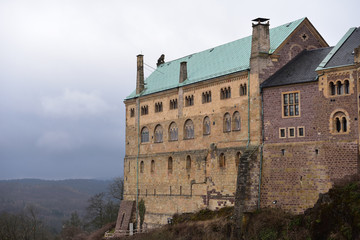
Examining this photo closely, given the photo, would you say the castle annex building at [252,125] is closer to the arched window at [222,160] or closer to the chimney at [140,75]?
the arched window at [222,160]

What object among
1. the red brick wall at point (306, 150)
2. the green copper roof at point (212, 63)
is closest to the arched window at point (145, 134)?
the green copper roof at point (212, 63)

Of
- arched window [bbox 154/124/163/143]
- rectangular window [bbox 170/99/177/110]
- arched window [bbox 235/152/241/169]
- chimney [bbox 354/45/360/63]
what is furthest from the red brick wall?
arched window [bbox 154/124/163/143]

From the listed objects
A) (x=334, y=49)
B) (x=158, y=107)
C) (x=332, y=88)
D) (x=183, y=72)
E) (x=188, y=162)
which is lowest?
(x=188, y=162)

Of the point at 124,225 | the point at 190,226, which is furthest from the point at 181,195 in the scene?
the point at 124,225

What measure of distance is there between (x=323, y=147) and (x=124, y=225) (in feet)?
110

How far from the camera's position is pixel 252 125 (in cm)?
5953

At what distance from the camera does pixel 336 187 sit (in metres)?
50.6

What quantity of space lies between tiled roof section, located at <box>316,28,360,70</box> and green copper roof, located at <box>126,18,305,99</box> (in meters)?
6.72

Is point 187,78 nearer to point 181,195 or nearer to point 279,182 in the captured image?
point 181,195

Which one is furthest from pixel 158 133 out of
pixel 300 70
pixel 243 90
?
pixel 300 70

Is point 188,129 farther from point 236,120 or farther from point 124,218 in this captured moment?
point 124,218

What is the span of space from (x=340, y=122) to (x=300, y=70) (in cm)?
706

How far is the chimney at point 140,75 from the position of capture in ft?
265

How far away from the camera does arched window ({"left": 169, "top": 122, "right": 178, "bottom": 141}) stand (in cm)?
7244
